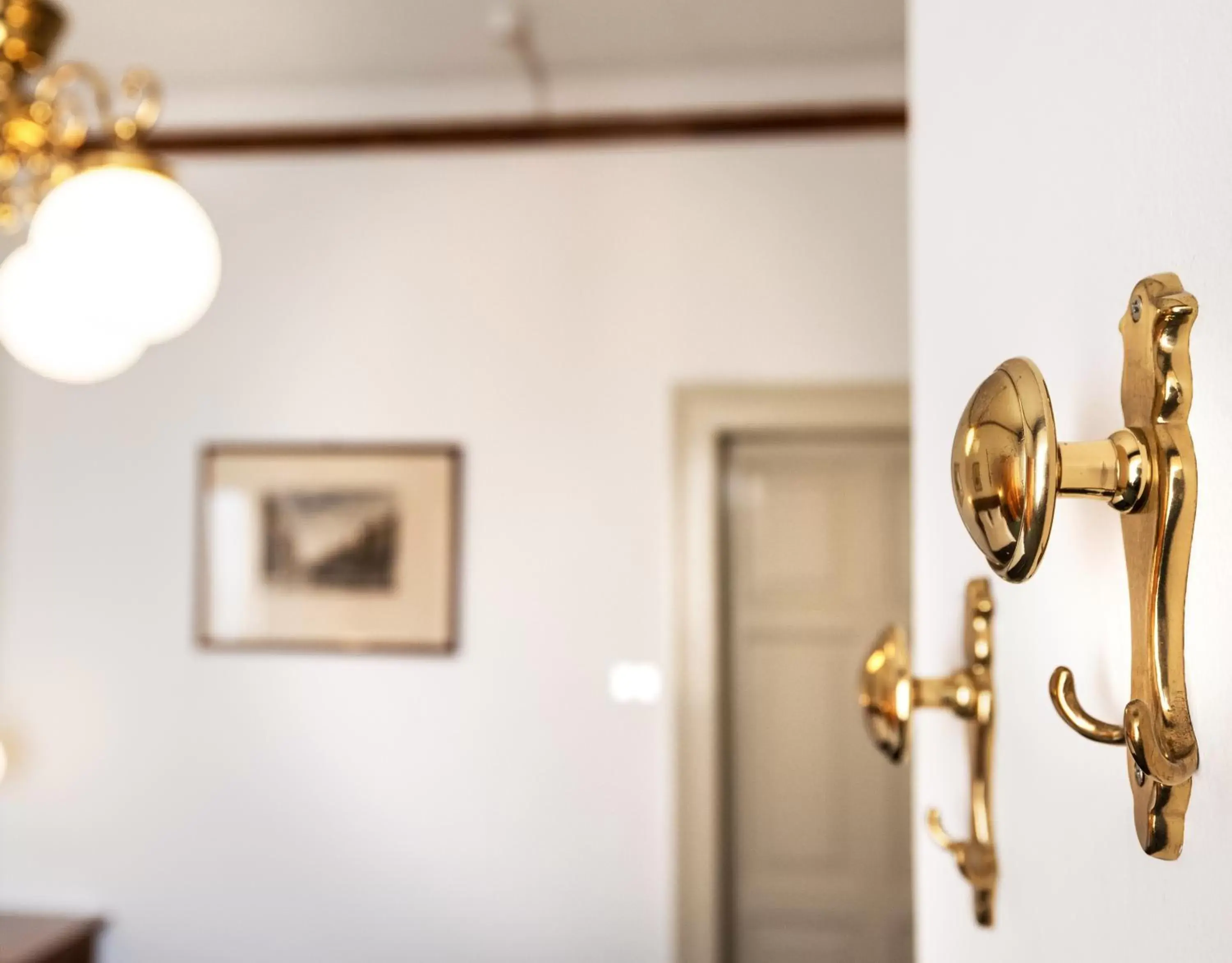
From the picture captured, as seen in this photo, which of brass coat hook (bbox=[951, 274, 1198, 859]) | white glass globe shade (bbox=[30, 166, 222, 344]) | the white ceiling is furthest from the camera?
the white ceiling

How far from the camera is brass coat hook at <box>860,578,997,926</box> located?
48 cm

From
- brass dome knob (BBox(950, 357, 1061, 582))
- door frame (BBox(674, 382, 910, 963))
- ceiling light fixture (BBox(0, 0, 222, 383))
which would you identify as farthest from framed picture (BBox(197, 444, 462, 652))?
brass dome knob (BBox(950, 357, 1061, 582))

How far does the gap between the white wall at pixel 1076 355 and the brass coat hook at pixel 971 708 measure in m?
0.01

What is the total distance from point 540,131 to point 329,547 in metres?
1.17

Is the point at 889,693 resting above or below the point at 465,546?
below

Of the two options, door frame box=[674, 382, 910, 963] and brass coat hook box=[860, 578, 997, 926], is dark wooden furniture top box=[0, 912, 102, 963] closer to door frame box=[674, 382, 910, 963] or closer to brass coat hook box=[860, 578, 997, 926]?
door frame box=[674, 382, 910, 963]

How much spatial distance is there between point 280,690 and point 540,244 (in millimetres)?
1297

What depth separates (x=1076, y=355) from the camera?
0.35 metres

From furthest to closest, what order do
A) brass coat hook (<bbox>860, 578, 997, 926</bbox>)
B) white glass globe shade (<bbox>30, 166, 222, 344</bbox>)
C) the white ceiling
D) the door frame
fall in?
the door frame, the white ceiling, white glass globe shade (<bbox>30, 166, 222, 344</bbox>), brass coat hook (<bbox>860, 578, 997, 926</bbox>)

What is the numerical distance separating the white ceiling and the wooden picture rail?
115mm

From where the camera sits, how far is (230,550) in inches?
101

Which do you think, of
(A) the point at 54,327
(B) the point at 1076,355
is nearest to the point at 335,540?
(A) the point at 54,327

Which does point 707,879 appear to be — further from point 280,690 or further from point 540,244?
point 540,244

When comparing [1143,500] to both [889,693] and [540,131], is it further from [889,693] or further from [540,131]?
[540,131]
